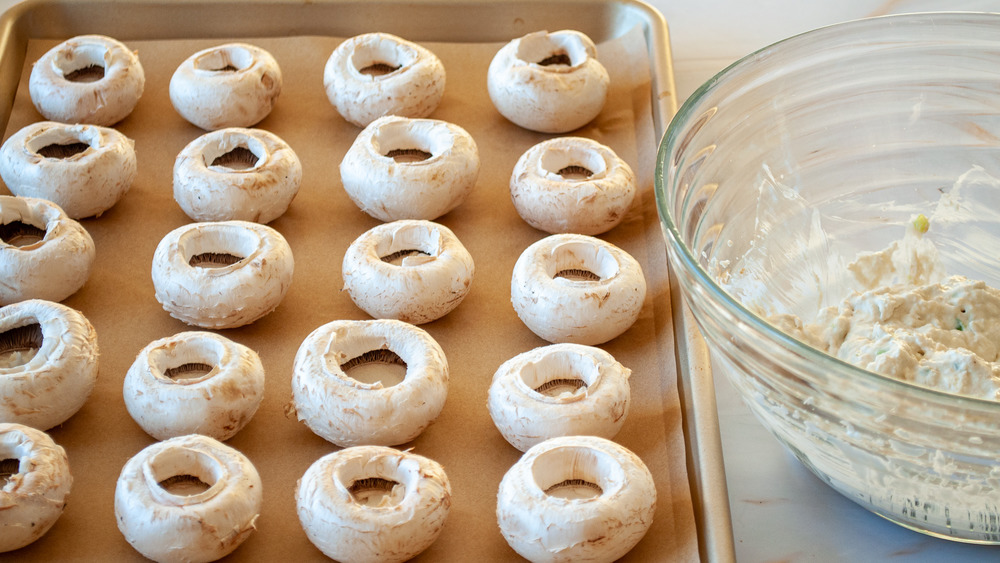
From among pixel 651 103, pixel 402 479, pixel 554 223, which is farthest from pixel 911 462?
pixel 651 103

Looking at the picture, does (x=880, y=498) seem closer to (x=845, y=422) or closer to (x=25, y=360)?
(x=845, y=422)

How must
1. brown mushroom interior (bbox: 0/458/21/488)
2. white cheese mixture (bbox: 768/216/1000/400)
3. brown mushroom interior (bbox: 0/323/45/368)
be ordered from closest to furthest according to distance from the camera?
white cheese mixture (bbox: 768/216/1000/400), brown mushroom interior (bbox: 0/458/21/488), brown mushroom interior (bbox: 0/323/45/368)

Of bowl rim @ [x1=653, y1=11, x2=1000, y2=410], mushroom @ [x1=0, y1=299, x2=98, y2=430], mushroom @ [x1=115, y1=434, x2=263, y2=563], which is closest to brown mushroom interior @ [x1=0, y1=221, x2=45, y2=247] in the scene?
Result: mushroom @ [x1=0, y1=299, x2=98, y2=430]

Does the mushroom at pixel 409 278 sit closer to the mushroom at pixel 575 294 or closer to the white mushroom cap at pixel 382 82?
the mushroom at pixel 575 294

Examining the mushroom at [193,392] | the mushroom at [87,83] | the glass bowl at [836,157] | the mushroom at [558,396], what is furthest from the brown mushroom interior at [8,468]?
the glass bowl at [836,157]

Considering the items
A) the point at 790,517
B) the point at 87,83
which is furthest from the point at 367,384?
the point at 87,83

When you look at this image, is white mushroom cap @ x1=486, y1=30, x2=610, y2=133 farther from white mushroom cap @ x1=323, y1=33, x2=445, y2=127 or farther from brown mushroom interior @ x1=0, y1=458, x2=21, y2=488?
brown mushroom interior @ x1=0, y1=458, x2=21, y2=488
